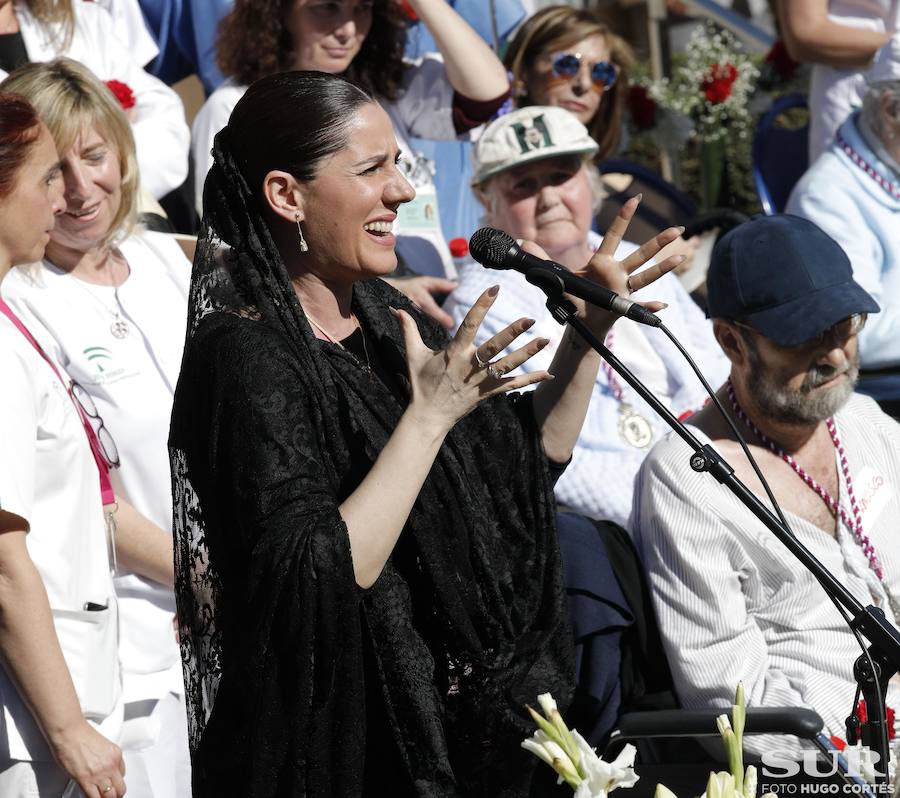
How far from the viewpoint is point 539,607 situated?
2637mm

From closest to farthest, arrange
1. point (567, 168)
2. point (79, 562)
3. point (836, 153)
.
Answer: point (79, 562) < point (567, 168) < point (836, 153)

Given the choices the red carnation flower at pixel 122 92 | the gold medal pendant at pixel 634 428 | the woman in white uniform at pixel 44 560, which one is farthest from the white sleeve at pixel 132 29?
the gold medal pendant at pixel 634 428

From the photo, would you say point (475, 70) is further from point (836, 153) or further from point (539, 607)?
point (539, 607)

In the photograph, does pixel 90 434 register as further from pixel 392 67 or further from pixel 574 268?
pixel 392 67

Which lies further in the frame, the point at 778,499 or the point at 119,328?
the point at 119,328

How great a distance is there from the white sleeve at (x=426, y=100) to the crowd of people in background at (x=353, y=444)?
14 cm

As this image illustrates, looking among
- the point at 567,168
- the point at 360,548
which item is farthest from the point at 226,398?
the point at 567,168

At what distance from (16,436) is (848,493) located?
6.30 ft

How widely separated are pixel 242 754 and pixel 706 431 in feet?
4.86

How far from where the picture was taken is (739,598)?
9.93 feet

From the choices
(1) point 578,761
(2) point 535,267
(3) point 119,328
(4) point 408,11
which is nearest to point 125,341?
(3) point 119,328

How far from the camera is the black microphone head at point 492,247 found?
2.31 m

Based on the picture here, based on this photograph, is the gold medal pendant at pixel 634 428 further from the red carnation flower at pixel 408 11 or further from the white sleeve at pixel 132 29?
the white sleeve at pixel 132 29

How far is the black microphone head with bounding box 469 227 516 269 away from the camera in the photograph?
2309mm
